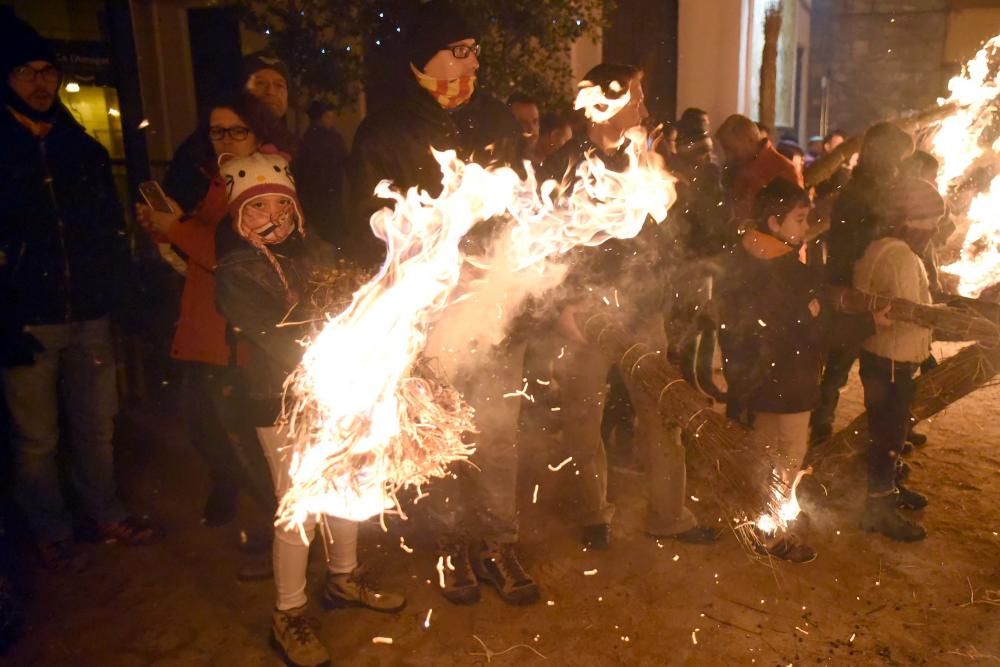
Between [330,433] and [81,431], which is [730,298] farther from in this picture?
[81,431]

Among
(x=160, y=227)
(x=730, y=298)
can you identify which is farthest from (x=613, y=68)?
(x=160, y=227)

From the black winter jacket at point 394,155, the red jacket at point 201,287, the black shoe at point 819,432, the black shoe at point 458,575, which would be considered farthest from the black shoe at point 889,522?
the red jacket at point 201,287

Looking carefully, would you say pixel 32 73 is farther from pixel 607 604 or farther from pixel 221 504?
pixel 607 604

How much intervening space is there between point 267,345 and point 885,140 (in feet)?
13.2

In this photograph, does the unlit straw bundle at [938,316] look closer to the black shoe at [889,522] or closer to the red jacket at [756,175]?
the black shoe at [889,522]

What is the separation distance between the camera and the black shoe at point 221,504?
16.4ft

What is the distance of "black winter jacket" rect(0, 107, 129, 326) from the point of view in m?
4.24

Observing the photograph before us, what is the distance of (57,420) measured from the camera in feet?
Answer: 14.7

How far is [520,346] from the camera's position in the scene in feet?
13.9

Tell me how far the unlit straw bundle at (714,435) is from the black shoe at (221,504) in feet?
8.85

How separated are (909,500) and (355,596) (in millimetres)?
3421

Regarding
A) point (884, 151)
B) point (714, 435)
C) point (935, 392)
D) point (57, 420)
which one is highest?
point (884, 151)

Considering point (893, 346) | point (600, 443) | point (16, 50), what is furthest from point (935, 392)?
point (16, 50)

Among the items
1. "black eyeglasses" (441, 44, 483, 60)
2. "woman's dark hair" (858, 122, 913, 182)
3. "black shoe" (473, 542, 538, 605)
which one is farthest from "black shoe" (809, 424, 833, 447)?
"black eyeglasses" (441, 44, 483, 60)
